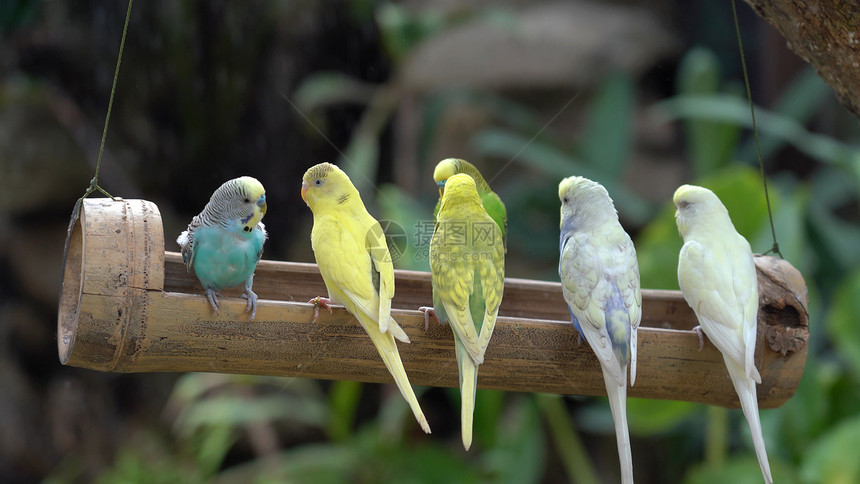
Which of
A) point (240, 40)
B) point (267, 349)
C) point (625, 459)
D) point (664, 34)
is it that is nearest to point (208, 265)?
point (267, 349)

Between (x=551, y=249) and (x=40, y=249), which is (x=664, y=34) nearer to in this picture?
(x=551, y=249)

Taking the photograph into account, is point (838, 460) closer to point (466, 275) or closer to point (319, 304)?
point (466, 275)

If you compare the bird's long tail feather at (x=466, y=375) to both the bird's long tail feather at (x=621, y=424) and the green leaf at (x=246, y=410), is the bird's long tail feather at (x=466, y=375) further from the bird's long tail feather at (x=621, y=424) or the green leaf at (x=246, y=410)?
the green leaf at (x=246, y=410)

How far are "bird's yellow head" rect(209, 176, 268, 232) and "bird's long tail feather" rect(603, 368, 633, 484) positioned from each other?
2.12 ft

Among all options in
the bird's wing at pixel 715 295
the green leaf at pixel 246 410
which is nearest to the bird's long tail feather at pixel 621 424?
the bird's wing at pixel 715 295

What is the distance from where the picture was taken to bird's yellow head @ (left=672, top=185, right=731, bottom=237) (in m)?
1.34

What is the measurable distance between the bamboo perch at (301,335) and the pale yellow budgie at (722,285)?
10 centimetres

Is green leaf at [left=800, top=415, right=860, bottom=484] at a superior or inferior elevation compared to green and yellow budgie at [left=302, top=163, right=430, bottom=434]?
inferior

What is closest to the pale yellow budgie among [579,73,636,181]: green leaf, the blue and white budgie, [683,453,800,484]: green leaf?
the blue and white budgie

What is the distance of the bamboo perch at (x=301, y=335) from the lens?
42.1 inches

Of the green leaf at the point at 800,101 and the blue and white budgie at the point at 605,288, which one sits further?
the green leaf at the point at 800,101

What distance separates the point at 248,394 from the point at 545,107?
2.24 meters

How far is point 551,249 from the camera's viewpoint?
3.31 metres

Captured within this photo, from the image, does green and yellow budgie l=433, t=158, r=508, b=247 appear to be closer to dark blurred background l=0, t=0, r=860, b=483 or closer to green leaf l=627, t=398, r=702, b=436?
green leaf l=627, t=398, r=702, b=436
